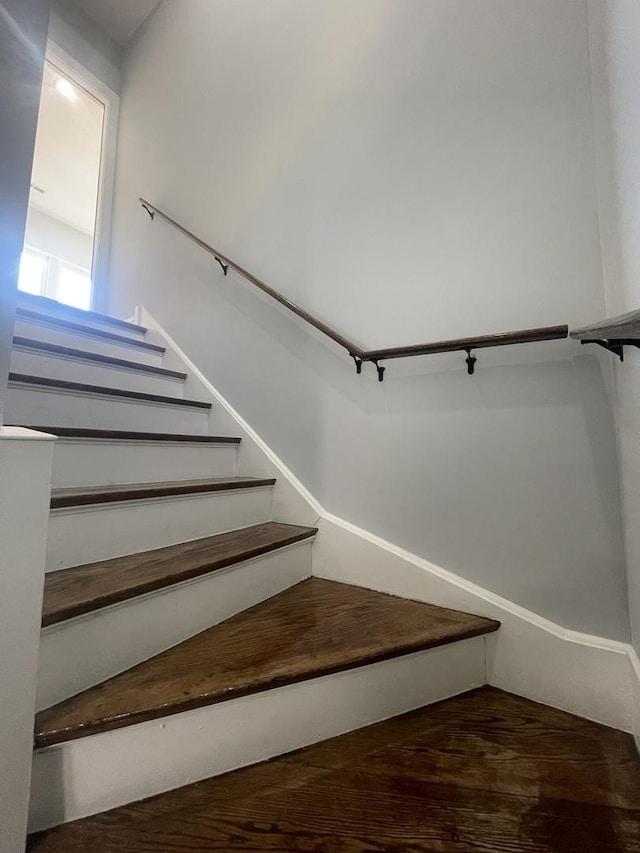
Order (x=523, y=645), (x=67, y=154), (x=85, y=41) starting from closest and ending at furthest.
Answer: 1. (x=523, y=645)
2. (x=85, y=41)
3. (x=67, y=154)

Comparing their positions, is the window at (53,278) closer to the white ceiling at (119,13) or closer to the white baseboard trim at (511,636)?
the white ceiling at (119,13)

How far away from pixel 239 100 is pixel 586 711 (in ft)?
9.43

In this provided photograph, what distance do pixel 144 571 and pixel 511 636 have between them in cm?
102

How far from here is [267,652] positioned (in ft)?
3.13

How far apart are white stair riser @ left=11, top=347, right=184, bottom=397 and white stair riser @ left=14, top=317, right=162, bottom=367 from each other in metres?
0.21

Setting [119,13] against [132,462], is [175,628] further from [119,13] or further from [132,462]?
[119,13]

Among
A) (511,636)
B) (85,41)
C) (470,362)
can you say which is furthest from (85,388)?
(85,41)

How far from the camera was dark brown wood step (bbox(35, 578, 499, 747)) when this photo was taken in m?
0.73

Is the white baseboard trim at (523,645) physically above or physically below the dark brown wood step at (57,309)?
below

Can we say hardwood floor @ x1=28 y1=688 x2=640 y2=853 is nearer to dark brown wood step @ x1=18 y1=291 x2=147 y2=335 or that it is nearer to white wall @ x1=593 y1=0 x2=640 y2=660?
white wall @ x1=593 y1=0 x2=640 y2=660

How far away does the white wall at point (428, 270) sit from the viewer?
1107mm

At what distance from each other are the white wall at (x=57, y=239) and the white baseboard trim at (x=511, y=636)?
17.9ft

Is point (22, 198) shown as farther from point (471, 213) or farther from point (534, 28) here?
point (534, 28)

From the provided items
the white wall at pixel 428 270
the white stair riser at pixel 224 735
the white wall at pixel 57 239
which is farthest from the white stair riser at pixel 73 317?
the white wall at pixel 57 239
